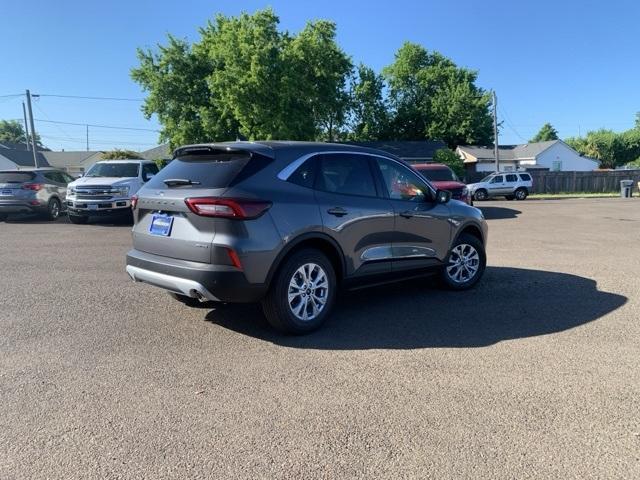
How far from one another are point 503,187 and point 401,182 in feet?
95.1

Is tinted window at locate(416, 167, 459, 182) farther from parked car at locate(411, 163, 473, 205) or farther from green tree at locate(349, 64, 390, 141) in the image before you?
Result: green tree at locate(349, 64, 390, 141)

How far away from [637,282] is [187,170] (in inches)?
248

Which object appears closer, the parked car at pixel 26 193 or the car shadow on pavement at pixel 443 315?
the car shadow on pavement at pixel 443 315

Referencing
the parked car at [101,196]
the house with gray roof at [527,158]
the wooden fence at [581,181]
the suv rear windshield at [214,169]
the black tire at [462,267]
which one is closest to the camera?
the suv rear windshield at [214,169]

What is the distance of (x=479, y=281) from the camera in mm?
7211

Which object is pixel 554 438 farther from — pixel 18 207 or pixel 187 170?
pixel 18 207

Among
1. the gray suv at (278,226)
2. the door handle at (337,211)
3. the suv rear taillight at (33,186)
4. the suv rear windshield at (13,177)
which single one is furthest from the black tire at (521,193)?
the door handle at (337,211)

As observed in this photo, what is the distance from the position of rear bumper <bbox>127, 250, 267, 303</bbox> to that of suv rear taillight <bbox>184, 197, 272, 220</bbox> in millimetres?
443

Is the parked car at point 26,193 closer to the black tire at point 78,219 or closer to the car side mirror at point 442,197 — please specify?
the black tire at point 78,219

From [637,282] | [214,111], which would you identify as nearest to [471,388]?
[637,282]

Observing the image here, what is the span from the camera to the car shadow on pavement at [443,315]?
4836 mm

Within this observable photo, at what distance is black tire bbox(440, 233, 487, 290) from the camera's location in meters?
6.63

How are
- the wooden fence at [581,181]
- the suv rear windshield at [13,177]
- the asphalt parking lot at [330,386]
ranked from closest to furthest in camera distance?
1. the asphalt parking lot at [330,386]
2. the suv rear windshield at [13,177]
3. the wooden fence at [581,181]

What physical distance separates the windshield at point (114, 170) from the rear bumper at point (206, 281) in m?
11.4
